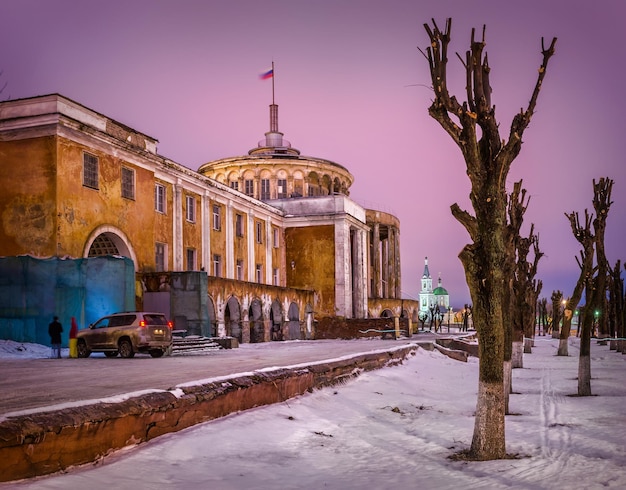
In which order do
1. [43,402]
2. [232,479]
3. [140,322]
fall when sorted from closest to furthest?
1. [232,479]
2. [43,402]
3. [140,322]

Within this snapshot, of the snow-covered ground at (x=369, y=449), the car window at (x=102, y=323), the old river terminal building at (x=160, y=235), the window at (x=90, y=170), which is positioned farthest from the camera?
the window at (x=90, y=170)

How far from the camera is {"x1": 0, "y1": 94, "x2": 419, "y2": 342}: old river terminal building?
25719mm

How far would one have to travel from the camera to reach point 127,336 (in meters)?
22.0

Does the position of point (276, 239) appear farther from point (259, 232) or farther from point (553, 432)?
point (553, 432)

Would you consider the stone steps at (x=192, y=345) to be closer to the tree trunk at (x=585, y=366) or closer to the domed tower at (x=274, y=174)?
the tree trunk at (x=585, y=366)

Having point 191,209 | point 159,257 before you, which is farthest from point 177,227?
point 191,209

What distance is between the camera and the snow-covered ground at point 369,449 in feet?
24.1

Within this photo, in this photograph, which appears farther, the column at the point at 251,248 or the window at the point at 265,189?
the window at the point at 265,189

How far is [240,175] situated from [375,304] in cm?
1620

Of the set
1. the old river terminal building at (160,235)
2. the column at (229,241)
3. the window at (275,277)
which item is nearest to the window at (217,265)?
the old river terminal building at (160,235)

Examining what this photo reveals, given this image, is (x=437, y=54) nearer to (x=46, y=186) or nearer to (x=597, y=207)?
(x=597, y=207)

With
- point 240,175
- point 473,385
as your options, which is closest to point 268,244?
point 240,175

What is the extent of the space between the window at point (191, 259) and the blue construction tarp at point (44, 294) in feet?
39.4

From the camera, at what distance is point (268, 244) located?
157ft
